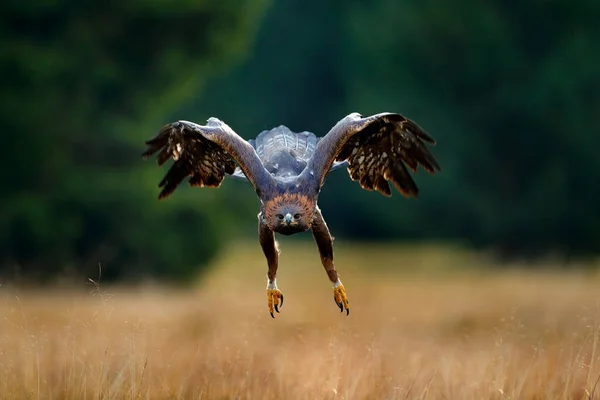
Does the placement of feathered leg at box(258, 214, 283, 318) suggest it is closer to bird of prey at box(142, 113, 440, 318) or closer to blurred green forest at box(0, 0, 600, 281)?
bird of prey at box(142, 113, 440, 318)

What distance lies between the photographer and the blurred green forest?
21.6m

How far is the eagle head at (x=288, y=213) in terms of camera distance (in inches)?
271

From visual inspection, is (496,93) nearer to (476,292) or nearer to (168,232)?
(476,292)

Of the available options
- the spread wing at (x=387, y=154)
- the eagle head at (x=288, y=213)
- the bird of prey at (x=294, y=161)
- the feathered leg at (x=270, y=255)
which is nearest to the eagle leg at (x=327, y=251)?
the bird of prey at (x=294, y=161)

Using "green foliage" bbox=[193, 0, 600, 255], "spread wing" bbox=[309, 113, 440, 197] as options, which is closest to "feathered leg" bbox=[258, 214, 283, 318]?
"spread wing" bbox=[309, 113, 440, 197]

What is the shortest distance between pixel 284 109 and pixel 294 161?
35571 mm

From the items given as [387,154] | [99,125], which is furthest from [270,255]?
[99,125]

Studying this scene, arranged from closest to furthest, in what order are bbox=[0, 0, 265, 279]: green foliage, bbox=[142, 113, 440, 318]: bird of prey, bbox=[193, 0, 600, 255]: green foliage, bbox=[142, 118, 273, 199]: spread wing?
bbox=[142, 113, 440, 318]: bird of prey
bbox=[142, 118, 273, 199]: spread wing
bbox=[0, 0, 265, 279]: green foliage
bbox=[193, 0, 600, 255]: green foliage

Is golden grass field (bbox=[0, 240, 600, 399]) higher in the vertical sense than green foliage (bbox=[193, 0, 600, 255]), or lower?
lower

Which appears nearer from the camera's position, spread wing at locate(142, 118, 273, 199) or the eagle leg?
the eagle leg

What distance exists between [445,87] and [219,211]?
9.84 meters

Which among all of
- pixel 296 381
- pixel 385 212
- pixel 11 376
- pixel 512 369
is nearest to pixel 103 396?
pixel 11 376

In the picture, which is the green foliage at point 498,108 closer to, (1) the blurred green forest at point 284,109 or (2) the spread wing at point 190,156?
(1) the blurred green forest at point 284,109

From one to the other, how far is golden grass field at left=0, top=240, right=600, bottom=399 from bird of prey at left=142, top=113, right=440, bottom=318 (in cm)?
87
